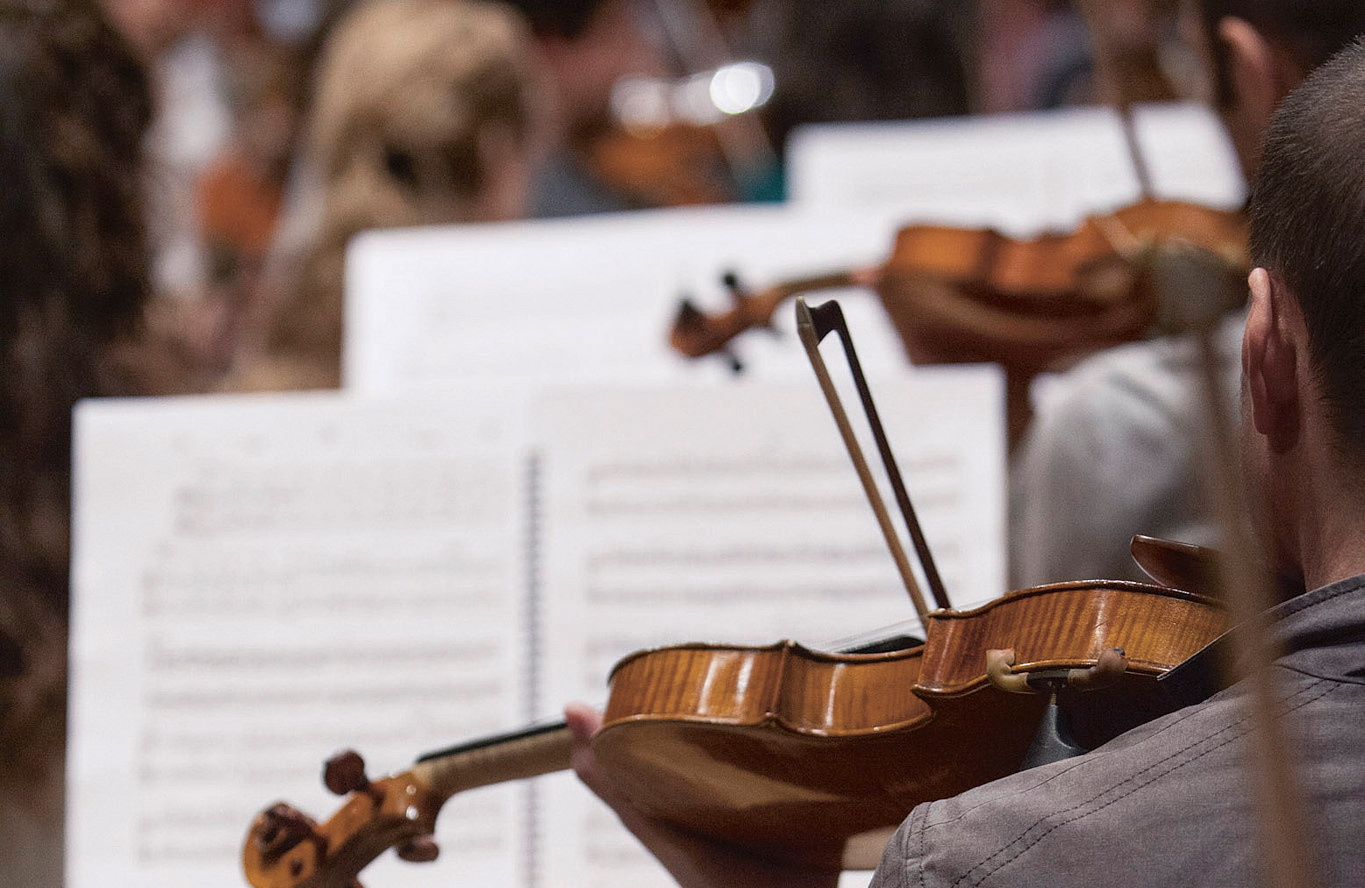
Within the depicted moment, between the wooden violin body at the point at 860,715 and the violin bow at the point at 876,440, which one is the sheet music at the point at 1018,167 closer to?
the violin bow at the point at 876,440

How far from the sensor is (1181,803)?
28.4 inches

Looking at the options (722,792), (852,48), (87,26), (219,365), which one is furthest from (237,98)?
(722,792)

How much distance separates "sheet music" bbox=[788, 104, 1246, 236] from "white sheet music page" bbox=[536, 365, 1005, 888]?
82 centimetres

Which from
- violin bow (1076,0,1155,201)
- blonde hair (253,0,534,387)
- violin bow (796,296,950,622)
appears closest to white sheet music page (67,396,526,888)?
violin bow (796,296,950,622)

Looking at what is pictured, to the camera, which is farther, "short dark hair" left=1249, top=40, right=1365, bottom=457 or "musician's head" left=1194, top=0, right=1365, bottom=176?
"musician's head" left=1194, top=0, right=1365, bottom=176

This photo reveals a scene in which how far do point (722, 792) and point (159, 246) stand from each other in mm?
1343

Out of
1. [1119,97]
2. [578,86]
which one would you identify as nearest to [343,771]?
[1119,97]

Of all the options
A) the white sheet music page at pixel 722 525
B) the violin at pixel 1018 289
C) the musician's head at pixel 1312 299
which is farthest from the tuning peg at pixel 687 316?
the musician's head at pixel 1312 299

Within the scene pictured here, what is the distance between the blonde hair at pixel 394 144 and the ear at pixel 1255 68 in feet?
4.14

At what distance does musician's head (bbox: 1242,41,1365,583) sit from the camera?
748 millimetres

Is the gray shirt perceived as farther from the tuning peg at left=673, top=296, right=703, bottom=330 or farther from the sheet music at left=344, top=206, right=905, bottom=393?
the sheet music at left=344, top=206, right=905, bottom=393

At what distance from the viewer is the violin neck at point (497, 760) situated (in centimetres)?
114

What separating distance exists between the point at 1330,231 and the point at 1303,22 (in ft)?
2.55

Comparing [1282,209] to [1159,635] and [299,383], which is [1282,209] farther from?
[299,383]
